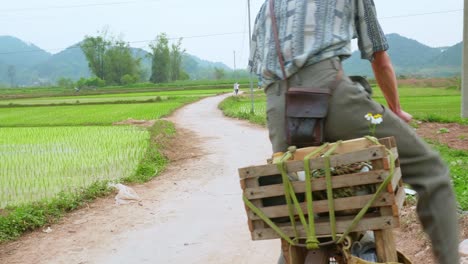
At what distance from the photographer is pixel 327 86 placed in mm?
1856

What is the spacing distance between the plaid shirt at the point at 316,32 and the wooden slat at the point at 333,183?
1.29 feet

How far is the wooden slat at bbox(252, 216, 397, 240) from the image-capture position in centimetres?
169

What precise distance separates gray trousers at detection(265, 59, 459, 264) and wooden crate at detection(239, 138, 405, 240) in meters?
0.08

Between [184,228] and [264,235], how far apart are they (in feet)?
9.43

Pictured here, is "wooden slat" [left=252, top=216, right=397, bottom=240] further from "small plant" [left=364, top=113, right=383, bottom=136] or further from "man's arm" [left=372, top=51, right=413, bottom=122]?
"man's arm" [left=372, top=51, right=413, bottom=122]

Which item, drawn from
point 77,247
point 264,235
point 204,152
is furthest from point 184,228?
point 204,152

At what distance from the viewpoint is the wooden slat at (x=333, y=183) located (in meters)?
1.66

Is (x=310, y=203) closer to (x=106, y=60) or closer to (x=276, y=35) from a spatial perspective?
(x=276, y=35)

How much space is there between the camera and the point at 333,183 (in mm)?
1725

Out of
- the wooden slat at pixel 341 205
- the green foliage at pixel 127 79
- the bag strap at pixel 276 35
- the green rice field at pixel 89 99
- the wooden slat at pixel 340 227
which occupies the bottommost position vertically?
the green rice field at pixel 89 99

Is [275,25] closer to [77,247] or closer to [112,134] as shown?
[77,247]

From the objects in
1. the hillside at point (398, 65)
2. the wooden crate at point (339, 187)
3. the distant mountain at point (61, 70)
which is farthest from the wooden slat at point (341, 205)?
the distant mountain at point (61, 70)

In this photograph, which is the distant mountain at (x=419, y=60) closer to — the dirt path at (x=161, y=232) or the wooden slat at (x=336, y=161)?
the dirt path at (x=161, y=232)

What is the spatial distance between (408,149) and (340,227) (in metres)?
0.36
